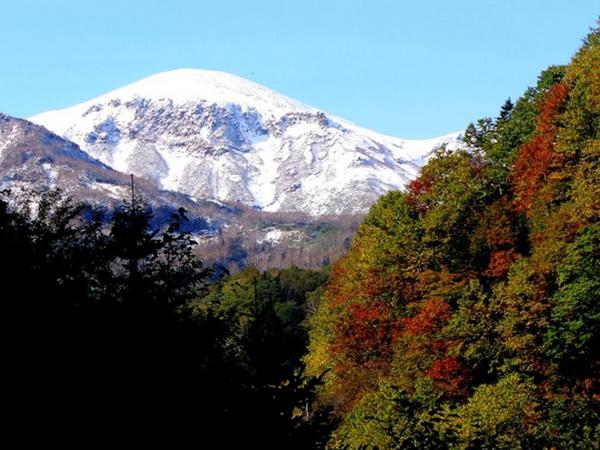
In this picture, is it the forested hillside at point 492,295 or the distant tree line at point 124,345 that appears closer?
the distant tree line at point 124,345

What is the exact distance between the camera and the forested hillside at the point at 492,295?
3978 centimetres

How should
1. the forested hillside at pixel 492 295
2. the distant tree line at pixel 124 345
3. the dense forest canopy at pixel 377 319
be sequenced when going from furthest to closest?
the forested hillside at pixel 492 295 → the dense forest canopy at pixel 377 319 → the distant tree line at pixel 124 345

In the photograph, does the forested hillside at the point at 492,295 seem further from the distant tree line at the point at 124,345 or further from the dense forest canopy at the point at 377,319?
the distant tree line at the point at 124,345

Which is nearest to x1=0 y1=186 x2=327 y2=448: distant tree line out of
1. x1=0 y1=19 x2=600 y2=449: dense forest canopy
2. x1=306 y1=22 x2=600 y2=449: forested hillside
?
x1=0 y1=19 x2=600 y2=449: dense forest canopy

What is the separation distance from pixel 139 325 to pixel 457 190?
4048 cm

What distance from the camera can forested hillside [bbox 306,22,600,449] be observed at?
3978 cm

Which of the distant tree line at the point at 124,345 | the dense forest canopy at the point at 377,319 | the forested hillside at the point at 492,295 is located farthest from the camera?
the forested hillside at the point at 492,295

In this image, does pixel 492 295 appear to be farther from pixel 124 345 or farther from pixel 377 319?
pixel 124 345

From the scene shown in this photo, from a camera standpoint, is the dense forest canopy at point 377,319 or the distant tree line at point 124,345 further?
the dense forest canopy at point 377,319

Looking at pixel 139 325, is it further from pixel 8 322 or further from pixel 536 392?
pixel 536 392

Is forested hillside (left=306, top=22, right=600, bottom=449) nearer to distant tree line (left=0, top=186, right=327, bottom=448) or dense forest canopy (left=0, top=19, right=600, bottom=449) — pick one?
dense forest canopy (left=0, top=19, right=600, bottom=449)

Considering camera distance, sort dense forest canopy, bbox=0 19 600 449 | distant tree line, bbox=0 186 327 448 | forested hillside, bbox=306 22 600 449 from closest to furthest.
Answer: distant tree line, bbox=0 186 327 448 < dense forest canopy, bbox=0 19 600 449 < forested hillside, bbox=306 22 600 449

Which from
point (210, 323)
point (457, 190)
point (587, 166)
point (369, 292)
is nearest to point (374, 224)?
point (369, 292)

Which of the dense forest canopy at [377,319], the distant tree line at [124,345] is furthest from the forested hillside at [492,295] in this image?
the distant tree line at [124,345]
